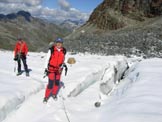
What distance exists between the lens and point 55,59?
12.2m

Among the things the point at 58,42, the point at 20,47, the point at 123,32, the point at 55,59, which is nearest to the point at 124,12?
the point at 123,32

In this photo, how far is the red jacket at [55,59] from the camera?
12.1 meters

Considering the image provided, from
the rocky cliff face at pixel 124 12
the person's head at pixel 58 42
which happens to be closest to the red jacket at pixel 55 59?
the person's head at pixel 58 42

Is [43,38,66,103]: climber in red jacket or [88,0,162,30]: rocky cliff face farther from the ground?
[88,0,162,30]: rocky cliff face

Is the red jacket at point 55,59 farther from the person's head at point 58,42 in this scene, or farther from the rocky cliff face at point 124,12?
the rocky cliff face at point 124,12

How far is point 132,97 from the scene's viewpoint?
12172 millimetres

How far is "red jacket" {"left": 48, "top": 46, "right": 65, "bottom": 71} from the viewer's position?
1211 cm

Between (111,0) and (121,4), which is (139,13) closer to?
(121,4)

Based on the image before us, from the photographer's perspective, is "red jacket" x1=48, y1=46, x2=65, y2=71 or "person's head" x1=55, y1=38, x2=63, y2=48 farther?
"red jacket" x1=48, y1=46, x2=65, y2=71

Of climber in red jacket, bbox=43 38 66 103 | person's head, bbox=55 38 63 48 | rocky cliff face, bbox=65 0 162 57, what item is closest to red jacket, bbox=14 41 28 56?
climber in red jacket, bbox=43 38 66 103

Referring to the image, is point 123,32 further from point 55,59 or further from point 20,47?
point 55,59

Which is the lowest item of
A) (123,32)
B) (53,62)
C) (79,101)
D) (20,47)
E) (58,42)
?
(79,101)

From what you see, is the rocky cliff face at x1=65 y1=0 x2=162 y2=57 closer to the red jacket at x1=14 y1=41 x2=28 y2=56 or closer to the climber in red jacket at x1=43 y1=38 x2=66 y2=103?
the red jacket at x1=14 y1=41 x2=28 y2=56

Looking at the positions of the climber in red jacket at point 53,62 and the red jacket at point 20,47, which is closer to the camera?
the climber in red jacket at point 53,62
